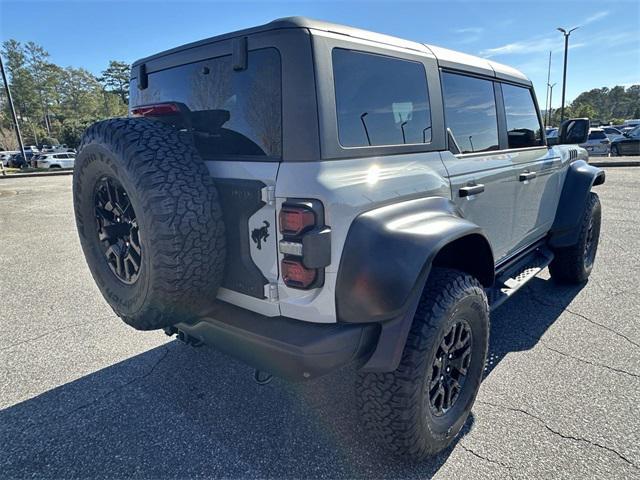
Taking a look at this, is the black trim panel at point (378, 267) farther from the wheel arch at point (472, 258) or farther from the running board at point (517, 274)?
the running board at point (517, 274)

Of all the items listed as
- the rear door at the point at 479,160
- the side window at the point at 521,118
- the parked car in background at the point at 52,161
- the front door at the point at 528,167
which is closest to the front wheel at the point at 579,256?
the front door at the point at 528,167

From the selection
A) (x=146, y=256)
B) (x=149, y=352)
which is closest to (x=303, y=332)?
(x=146, y=256)

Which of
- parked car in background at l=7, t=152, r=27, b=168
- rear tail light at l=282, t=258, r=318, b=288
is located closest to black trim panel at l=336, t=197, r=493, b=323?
rear tail light at l=282, t=258, r=318, b=288

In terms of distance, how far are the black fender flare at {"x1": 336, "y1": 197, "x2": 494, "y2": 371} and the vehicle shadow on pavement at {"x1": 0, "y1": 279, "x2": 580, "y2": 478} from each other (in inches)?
27.0

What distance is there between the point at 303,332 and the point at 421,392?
26.1 inches

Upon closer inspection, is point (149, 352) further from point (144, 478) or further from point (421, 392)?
point (421, 392)

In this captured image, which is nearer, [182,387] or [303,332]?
[303,332]

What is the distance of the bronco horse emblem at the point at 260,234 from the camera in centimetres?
180

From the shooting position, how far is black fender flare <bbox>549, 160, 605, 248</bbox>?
3.96 meters

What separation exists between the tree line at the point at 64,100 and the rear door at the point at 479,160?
49.2 meters

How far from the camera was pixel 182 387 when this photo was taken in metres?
2.72

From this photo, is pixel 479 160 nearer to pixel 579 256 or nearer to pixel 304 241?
pixel 304 241

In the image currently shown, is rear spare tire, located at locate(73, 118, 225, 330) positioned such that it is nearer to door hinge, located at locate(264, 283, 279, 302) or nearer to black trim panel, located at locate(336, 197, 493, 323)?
door hinge, located at locate(264, 283, 279, 302)

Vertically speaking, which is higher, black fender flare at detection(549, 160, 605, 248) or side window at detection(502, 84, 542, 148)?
side window at detection(502, 84, 542, 148)
